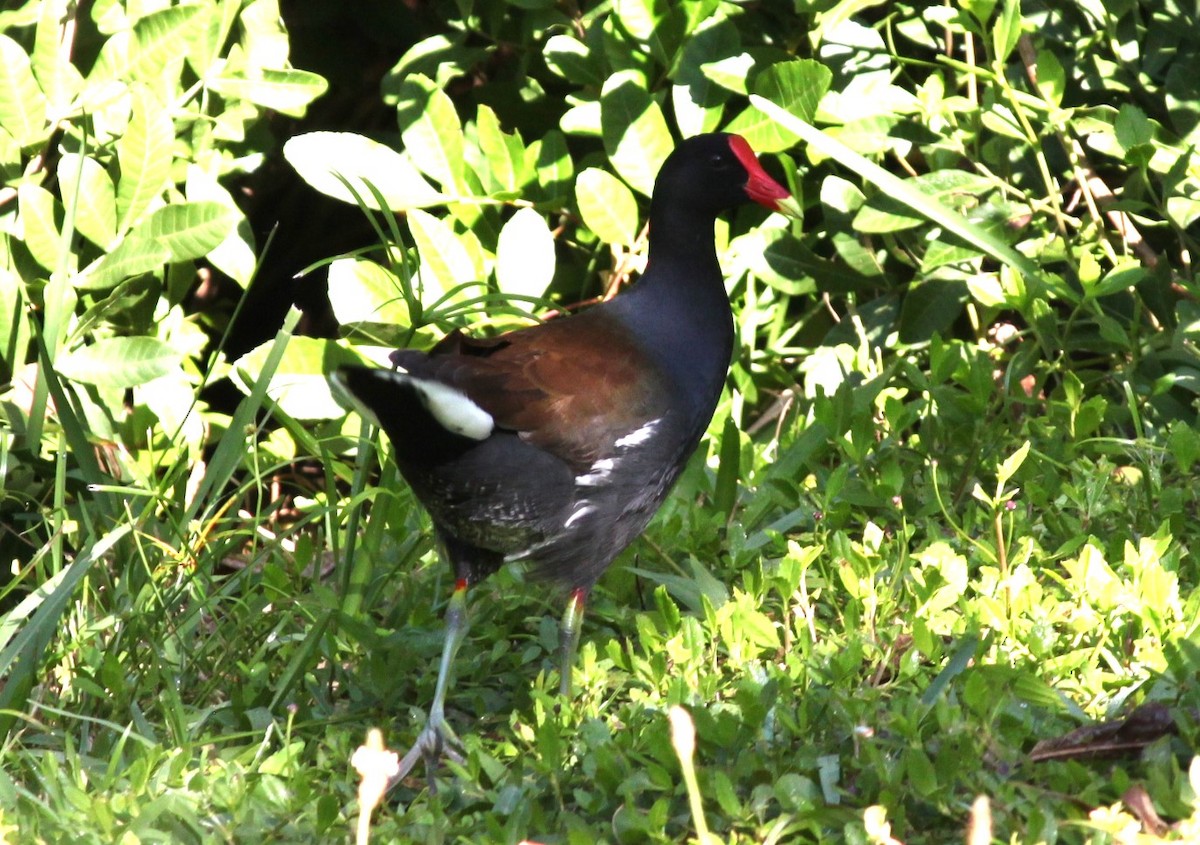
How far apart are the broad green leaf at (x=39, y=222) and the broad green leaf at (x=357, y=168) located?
0.57 m

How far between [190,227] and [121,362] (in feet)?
1.14

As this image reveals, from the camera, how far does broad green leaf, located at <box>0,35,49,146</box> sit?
360 centimetres

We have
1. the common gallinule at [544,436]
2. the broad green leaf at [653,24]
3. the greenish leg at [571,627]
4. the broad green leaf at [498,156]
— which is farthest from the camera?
the broad green leaf at [498,156]

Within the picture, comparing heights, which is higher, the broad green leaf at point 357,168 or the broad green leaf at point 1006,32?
the broad green leaf at point 1006,32

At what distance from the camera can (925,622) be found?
2543mm

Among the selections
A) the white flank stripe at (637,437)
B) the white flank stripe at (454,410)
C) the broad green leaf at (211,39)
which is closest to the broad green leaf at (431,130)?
the broad green leaf at (211,39)

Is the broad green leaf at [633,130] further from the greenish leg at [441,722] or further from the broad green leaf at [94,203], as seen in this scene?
the greenish leg at [441,722]

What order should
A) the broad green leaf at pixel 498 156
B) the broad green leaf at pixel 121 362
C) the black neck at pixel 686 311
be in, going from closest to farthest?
the black neck at pixel 686 311 < the broad green leaf at pixel 121 362 < the broad green leaf at pixel 498 156

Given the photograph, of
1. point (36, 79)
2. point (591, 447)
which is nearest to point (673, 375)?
point (591, 447)

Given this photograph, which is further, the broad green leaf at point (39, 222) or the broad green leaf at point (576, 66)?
the broad green leaf at point (576, 66)

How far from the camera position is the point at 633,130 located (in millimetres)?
3912

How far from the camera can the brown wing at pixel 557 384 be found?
9.04ft

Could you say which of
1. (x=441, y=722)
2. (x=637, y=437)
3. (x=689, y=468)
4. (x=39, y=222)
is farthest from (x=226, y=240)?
(x=441, y=722)

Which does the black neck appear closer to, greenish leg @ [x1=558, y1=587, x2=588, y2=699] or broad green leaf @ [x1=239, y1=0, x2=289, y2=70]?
greenish leg @ [x1=558, y1=587, x2=588, y2=699]
